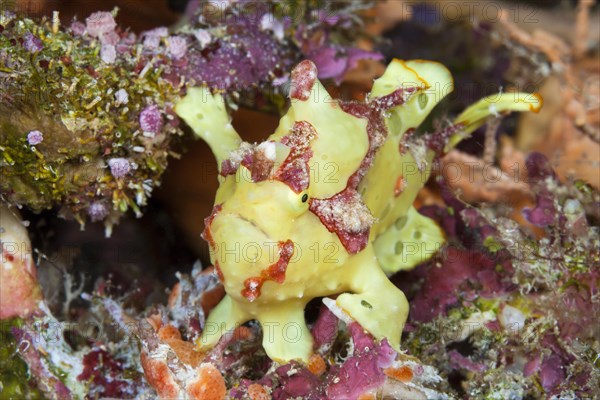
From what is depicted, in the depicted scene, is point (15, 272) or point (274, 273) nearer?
point (274, 273)

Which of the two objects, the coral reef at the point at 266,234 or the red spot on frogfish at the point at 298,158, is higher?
the red spot on frogfish at the point at 298,158

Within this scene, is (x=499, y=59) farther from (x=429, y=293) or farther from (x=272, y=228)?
(x=272, y=228)

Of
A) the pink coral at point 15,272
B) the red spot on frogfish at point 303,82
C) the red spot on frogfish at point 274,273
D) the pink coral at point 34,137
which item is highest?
the red spot on frogfish at point 303,82

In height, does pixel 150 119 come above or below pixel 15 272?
above

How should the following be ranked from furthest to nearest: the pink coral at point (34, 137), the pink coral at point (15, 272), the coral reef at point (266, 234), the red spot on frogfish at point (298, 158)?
the pink coral at point (15, 272)
the pink coral at point (34, 137)
the coral reef at point (266, 234)
the red spot on frogfish at point (298, 158)

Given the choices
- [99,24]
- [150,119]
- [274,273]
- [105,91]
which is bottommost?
[274,273]

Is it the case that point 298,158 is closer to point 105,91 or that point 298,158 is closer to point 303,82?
point 303,82

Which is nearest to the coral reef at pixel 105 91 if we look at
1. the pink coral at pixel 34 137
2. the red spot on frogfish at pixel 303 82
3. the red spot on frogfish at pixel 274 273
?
the pink coral at pixel 34 137

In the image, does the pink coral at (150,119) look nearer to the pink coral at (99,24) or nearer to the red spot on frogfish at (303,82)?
the pink coral at (99,24)

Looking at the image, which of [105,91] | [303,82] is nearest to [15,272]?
[105,91]

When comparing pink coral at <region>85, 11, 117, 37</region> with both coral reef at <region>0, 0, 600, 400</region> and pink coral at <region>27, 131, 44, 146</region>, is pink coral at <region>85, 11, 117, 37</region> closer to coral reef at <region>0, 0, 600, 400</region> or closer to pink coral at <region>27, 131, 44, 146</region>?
coral reef at <region>0, 0, 600, 400</region>

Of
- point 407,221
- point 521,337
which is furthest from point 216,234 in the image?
point 521,337
